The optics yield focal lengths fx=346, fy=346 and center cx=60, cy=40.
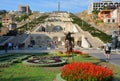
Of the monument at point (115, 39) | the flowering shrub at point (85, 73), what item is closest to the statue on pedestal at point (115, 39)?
the monument at point (115, 39)

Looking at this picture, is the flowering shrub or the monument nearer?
the flowering shrub

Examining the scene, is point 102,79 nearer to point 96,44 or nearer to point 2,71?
point 2,71

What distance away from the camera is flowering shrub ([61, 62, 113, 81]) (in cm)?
1131

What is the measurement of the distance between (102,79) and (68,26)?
91.5 meters

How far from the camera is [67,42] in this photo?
989 inches

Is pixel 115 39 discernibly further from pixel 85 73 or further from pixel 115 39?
pixel 85 73

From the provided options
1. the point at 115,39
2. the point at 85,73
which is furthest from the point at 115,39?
the point at 85,73

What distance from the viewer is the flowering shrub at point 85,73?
1131cm

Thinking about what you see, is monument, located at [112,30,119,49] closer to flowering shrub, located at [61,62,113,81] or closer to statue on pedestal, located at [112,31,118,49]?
statue on pedestal, located at [112,31,118,49]

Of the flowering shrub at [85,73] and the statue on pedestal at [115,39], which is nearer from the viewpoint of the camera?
the flowering shrub at [85,73]

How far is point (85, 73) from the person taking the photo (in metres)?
11.5

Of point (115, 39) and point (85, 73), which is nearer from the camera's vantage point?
point (85, 73)

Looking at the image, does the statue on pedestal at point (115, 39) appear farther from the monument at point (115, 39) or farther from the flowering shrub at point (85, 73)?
the flowering shrub at point (85, 73)

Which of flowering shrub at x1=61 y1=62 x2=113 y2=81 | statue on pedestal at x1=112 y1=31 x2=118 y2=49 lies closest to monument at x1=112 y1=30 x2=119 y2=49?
statue on pedestal at x1=112 y1=31 x2=118 y2=49
